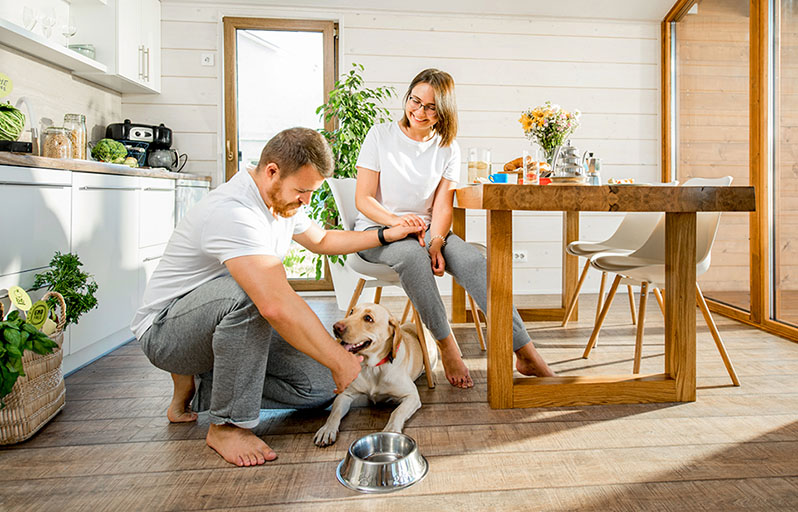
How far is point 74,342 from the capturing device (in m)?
2.29

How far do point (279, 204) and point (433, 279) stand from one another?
2.35ft

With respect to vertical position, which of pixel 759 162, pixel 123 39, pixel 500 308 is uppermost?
pixel 123 39

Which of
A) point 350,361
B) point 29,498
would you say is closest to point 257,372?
point 350,361

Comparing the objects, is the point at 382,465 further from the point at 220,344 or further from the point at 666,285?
the point at 666,285

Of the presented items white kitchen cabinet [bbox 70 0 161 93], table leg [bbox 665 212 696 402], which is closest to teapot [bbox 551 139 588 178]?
table leg [bbox 665 212 696 402]

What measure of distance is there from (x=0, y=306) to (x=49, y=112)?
6.13 feet

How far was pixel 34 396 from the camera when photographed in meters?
1.70

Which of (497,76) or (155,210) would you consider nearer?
(155,210)

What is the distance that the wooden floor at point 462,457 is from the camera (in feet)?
4.36

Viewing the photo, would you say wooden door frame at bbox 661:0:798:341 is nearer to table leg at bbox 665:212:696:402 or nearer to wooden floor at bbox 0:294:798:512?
wooden floor at bbox 0:294:798:512

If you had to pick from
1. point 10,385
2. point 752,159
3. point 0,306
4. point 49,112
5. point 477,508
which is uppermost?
point 49,112

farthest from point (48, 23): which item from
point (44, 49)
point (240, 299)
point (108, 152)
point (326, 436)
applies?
point (326, 436)

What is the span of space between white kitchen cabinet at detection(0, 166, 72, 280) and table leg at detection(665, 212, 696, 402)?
87.3 inches

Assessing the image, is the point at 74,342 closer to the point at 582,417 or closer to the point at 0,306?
the point at 0,306
